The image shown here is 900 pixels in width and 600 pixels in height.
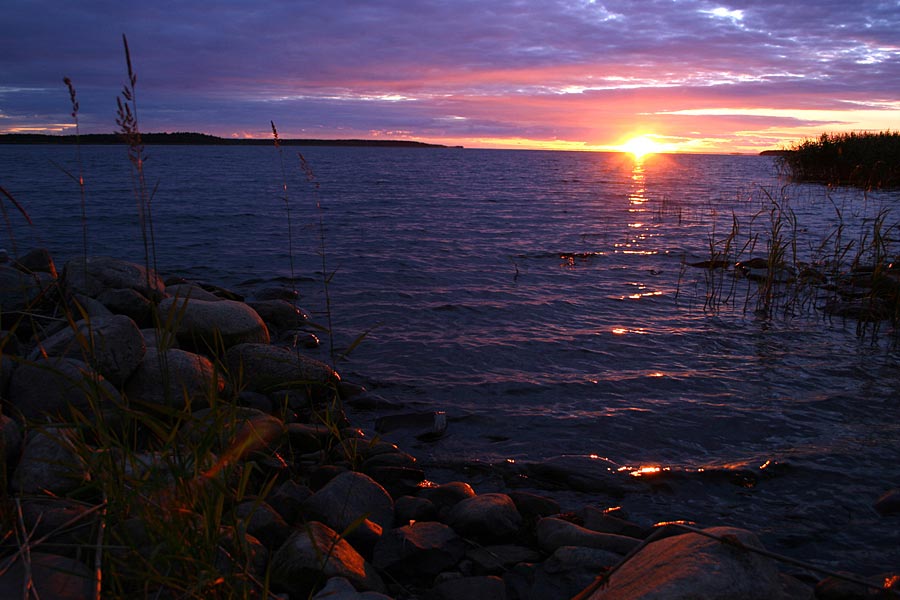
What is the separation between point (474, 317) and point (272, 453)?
208 inches

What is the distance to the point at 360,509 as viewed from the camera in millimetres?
3717

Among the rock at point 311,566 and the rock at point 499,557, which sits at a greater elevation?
the rock at point 311,566

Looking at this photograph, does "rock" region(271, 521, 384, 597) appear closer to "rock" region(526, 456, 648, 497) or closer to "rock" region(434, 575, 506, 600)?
"rock" region(434, 575, 506, 600)

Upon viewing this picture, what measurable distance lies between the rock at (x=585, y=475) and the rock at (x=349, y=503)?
4.39 feet

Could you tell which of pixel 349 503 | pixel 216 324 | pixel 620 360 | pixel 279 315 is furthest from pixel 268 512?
pixel 279 315

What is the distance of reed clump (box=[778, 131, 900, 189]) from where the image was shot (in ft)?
92.1

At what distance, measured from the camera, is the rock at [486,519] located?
3.67m

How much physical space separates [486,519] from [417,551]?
53 centimetres

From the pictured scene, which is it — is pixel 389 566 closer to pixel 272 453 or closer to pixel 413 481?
pixel 413 481

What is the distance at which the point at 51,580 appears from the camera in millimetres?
2238

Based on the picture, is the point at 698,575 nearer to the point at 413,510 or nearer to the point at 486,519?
the point at 486,519

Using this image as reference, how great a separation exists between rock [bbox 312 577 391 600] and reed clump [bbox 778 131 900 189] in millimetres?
30791

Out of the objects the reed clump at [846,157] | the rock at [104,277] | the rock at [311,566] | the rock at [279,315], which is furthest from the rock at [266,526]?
the reed clump at [846,157]

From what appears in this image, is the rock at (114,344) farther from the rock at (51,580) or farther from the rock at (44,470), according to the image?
the rock at (51,580)
